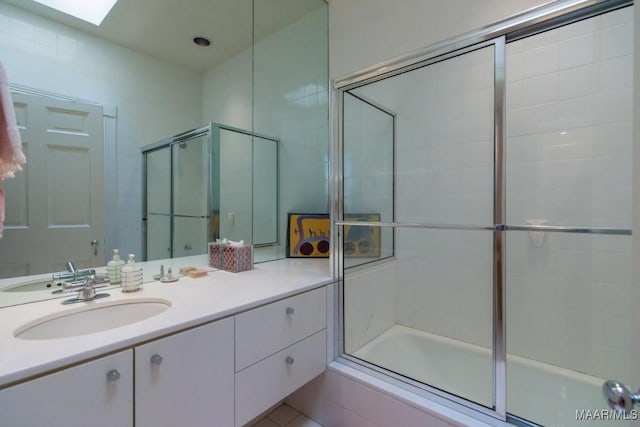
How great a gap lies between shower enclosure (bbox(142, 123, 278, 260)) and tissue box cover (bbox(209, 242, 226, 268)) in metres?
0.05

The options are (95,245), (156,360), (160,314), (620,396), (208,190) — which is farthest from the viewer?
(208,190)

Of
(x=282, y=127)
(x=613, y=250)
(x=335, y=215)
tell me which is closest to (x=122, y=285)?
(x=335, y=215)

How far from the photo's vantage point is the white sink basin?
97 centimetres

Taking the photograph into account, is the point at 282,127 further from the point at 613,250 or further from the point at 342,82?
the point at 613,250

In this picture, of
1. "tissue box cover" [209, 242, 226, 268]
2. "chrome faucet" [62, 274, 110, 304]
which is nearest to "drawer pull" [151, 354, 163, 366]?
"chrome faucet" [62, 274, 110, 304]

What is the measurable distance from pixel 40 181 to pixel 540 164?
2.33 metres

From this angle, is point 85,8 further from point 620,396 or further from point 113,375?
point 620,396

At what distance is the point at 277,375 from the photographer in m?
1.29

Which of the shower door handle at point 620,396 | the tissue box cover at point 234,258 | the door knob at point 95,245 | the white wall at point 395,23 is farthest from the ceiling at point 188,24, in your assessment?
the shower door handle at point 620,396

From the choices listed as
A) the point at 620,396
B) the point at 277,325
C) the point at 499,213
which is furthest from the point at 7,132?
the point at 499,213

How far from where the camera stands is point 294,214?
2225 mm

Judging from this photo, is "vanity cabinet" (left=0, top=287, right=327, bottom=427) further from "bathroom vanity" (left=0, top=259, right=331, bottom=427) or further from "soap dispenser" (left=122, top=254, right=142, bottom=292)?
"soap dispenser" (left=122, top=254, right=142, bottom=292)

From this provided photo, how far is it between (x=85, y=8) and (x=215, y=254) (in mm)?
1227

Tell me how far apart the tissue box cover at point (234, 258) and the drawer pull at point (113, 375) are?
0.84 meters
